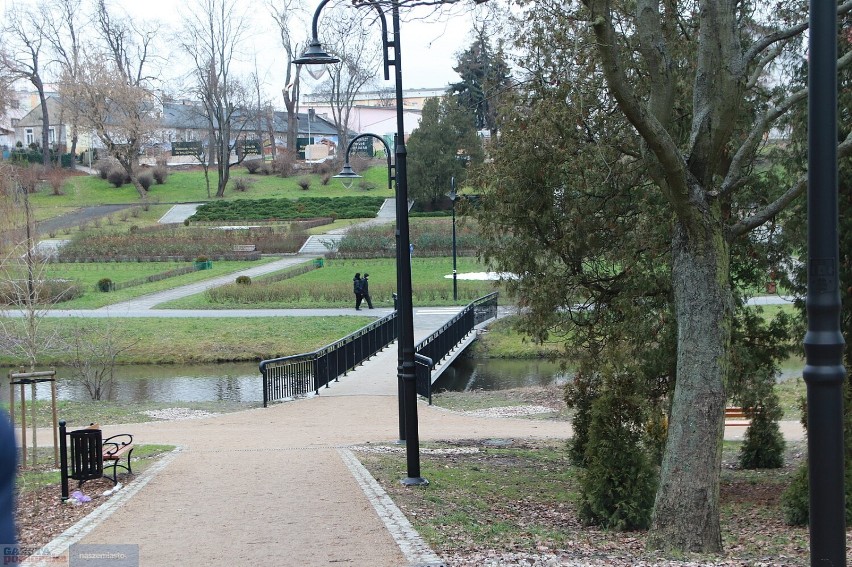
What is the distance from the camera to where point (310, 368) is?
22.2 metres

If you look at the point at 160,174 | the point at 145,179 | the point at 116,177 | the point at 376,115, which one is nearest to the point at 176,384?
the point at 145,179

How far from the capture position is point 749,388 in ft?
42.8

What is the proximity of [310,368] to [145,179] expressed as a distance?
2478 inches

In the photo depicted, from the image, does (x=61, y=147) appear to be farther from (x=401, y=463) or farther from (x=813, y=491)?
(x=813, y=491)

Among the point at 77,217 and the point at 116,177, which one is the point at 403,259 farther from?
the point at 116,177

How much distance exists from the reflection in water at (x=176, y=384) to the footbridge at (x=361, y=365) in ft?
4.54

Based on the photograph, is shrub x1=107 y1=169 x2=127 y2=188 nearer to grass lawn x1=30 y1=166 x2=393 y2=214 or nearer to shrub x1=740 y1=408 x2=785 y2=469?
grass lawn x1=30 y1=166 x2=393 y2=214

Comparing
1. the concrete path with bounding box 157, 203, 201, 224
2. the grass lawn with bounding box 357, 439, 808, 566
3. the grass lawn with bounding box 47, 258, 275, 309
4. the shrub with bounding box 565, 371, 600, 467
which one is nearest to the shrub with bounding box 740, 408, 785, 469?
the grass lawn with bounding box 357, 439, 808, 566

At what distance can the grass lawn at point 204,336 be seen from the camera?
2897cm

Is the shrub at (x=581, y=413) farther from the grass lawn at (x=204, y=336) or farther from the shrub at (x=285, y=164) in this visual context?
the shrub at (x=285, y=164)

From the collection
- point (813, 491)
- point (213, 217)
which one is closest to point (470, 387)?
point (813, 491)

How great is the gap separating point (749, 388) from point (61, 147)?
94.8 m

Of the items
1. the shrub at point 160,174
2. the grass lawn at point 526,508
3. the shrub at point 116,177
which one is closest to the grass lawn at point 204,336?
the grass lawn at point 526,508

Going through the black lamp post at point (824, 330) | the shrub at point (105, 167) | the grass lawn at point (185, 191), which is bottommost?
the black lamp post at point (824, 330)
